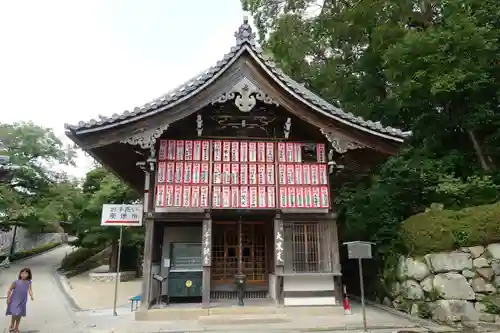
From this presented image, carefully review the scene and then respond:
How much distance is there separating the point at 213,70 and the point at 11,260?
3052 centimetres

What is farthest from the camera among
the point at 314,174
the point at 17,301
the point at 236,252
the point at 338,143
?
the point at 236,252

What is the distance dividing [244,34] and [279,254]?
6151 millimetres

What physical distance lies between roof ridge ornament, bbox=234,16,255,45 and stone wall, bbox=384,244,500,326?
7.93m

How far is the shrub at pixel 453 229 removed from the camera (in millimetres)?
9398

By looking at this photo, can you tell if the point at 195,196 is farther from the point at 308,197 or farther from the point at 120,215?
the point at 308,197

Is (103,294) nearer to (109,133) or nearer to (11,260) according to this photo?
(109,133)

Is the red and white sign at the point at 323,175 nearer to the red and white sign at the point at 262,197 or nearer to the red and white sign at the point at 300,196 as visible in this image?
the red and white sign at the point at 300,196

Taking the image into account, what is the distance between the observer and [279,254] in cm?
981

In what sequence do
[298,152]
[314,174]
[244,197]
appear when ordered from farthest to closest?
1. [298,152]
2. [314,174]
3. [244,197]

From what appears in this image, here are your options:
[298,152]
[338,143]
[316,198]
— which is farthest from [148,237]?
[338,143]

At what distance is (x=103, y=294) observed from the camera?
59.3 feet

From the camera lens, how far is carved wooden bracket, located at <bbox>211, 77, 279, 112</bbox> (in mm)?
9984

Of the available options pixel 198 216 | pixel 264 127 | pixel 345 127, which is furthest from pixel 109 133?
pixel 345 127

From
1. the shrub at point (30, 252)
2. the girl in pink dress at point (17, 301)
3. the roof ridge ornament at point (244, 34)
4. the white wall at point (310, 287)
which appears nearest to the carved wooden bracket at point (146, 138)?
the roof ridge ornament at point (244, 34)
